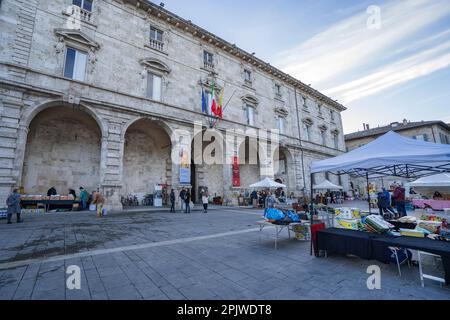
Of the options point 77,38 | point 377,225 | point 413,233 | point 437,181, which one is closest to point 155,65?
point 77,38

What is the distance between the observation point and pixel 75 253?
4.38 m

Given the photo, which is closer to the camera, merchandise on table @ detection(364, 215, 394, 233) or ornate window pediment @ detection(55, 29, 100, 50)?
merchandise on table @ detection(364, 215, 394, 233)

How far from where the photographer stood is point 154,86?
15000 mm

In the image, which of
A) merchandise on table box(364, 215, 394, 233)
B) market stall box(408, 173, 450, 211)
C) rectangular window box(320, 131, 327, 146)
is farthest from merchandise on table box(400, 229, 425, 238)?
rectangular window box(320, 131, 327, 146)

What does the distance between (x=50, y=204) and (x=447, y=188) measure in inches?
1316

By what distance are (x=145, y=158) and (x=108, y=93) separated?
579 centimetres

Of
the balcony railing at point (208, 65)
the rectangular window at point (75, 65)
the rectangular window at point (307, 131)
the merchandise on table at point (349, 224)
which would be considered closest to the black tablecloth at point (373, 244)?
the merchandise on table at point (349, 224)

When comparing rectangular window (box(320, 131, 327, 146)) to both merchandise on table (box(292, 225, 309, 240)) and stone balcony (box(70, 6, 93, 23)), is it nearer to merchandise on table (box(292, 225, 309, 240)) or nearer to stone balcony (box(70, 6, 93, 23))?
merchandise on table (box(292, 225, 309, 240))

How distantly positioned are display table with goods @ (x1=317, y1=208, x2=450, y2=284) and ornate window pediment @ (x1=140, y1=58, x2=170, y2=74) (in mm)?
15033

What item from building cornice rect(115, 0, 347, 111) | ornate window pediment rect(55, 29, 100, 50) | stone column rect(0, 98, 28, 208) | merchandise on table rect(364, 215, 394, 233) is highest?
building cornice rect(115, 0, 347, 111)

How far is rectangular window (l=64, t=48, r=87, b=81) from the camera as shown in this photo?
39.5 feet

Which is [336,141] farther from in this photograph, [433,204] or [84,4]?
[84,4]
